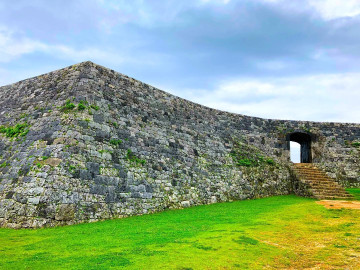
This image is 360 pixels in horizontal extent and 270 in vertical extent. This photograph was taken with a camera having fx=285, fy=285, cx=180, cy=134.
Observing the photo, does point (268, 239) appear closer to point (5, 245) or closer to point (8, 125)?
point (5, 245)

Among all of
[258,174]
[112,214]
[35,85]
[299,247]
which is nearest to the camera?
[299,247]

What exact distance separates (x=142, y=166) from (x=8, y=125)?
6.39m

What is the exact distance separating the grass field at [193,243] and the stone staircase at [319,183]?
21.0 ft

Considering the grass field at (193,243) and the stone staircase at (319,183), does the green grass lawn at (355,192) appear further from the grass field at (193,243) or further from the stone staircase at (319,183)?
the grass field at (193,243)

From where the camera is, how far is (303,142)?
71.5ft

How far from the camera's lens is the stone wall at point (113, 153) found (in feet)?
30.6

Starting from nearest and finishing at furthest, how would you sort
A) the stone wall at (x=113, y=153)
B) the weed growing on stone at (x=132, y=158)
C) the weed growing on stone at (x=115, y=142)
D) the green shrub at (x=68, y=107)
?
the stone wall at (x=113, y=153)
the green shrub at (x=68, y=107)
the weed growing on stone at (x=115, y=142)
the weed growing on stone at (x=132, y=158)

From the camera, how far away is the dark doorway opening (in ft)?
67.8

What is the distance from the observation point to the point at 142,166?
12.0 meters

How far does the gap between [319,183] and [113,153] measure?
13.0 metres

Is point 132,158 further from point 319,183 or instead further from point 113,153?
point 319,183

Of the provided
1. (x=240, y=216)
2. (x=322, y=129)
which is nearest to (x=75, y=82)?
(x=240, y=216)

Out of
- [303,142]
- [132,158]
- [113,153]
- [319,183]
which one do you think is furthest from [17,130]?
[303,142]

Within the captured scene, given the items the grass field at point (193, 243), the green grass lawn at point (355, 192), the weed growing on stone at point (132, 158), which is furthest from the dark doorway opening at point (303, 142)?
the weed growing on stone at point (132, 158)
